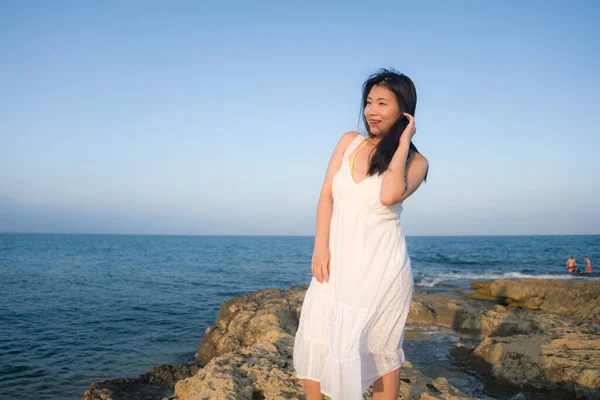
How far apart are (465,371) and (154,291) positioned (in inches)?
653

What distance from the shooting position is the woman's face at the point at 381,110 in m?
2.71

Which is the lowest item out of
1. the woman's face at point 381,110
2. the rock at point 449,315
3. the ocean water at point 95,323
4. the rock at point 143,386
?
the ocean water at point 95,323

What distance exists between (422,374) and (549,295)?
10648 mm

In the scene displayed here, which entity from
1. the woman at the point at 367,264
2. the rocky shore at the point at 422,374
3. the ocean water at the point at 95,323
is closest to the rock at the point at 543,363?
the rocky shore at the point at 422,374

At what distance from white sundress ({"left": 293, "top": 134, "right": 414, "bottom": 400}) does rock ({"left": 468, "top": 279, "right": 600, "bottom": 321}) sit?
10.4 m

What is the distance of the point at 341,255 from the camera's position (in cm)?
267

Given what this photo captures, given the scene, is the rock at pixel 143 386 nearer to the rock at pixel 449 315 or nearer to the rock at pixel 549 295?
the rock at pixel 449 315

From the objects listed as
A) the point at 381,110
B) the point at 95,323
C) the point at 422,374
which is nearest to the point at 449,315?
the point at 422,374

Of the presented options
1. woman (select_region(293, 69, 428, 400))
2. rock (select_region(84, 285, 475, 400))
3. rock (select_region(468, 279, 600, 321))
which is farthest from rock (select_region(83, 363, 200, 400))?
rock (select_region(468, 279, 600, 321))

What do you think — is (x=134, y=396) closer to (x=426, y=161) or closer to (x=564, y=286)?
(x=426, y=161)

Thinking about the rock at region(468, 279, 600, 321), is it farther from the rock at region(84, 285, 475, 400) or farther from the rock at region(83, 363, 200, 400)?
the rock at region(83, 363, 200, 400)

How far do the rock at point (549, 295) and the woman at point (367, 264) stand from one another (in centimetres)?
1046

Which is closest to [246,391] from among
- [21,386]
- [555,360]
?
[555,360]

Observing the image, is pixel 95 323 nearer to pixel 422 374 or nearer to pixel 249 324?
pixel 249 324
